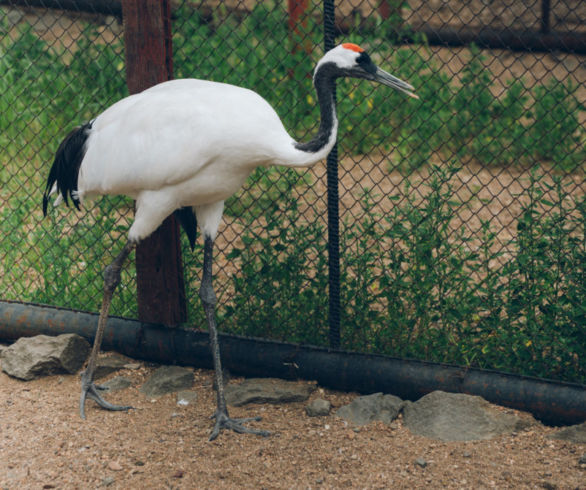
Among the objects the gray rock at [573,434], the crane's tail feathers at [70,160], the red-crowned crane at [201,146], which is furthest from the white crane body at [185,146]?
the gray rock at [573,434]

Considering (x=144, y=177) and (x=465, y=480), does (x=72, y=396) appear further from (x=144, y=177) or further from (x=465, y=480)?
(x=465, y=480)

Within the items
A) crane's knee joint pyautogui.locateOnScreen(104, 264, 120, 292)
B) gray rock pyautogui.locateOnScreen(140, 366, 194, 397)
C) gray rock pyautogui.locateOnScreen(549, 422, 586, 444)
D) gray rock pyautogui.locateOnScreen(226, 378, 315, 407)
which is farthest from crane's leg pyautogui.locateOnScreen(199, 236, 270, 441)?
gray rock pyautogui.locateOnScreen(549, 422, 586, 444)

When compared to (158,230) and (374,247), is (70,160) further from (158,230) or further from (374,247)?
(374,247)

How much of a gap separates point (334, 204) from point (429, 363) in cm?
81

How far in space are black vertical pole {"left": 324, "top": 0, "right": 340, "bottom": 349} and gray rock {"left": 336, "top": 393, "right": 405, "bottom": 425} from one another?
320 millimetres

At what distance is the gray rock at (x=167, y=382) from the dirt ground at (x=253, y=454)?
0.36 ft

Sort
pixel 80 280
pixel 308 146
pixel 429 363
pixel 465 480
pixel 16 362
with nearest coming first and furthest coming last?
1. pixel 465 480
2. pixel 308 146
3. pixel 429 363
4. pixel 16 362
5. pixel 80 280

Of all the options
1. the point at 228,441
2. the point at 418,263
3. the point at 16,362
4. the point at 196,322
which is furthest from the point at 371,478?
the point at 16,362

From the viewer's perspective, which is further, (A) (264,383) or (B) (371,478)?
(A) (264,383)

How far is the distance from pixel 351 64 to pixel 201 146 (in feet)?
2.32

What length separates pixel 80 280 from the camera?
182 inches

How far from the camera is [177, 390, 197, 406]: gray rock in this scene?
3.70 meters

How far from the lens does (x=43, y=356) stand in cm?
389

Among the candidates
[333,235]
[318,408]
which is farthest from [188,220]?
[318,408]
